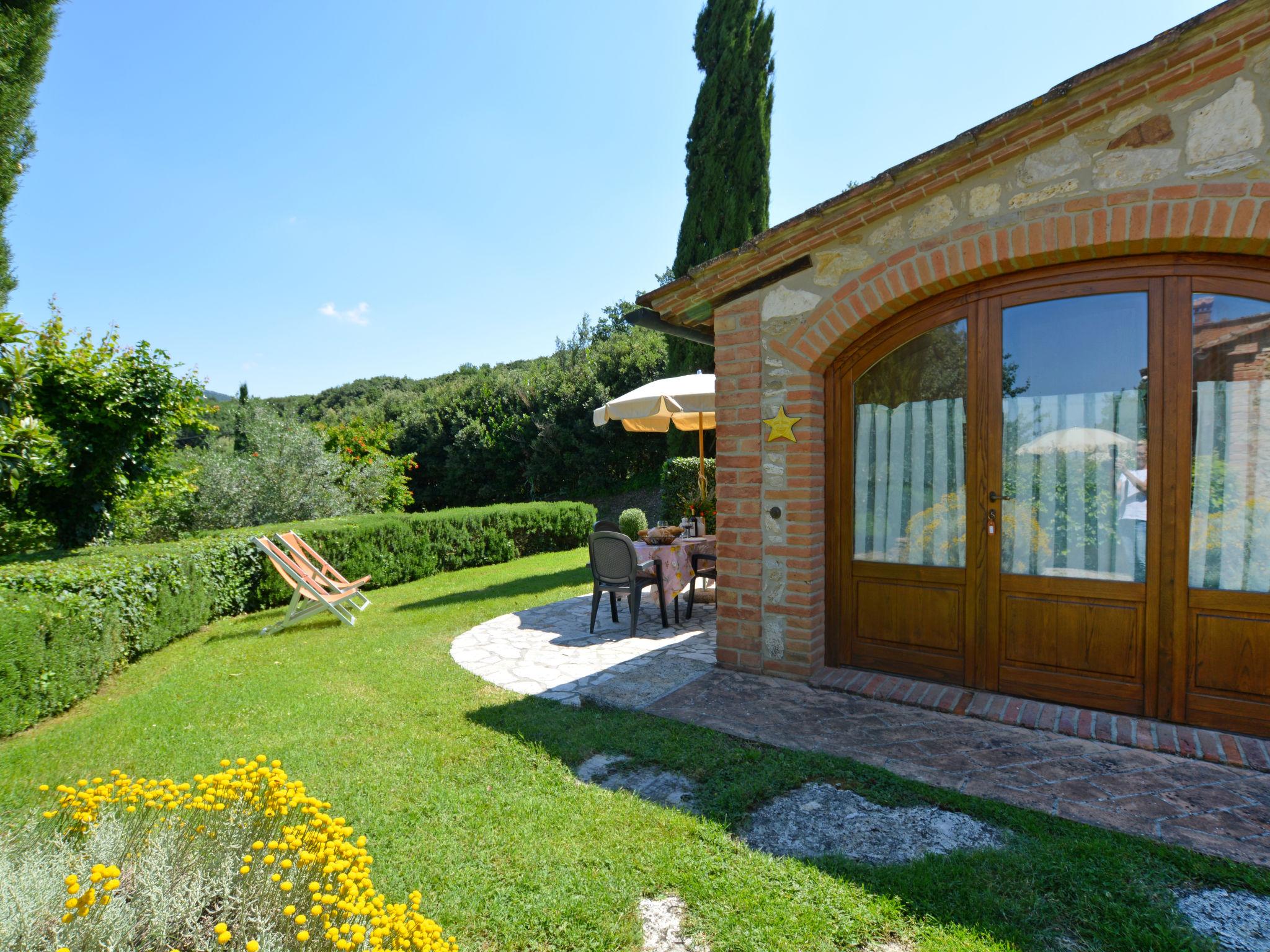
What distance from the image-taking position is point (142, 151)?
792cm

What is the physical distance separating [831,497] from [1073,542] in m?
1.50

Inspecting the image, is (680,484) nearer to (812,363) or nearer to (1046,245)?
(812,363)

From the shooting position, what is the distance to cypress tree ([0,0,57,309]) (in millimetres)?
8680

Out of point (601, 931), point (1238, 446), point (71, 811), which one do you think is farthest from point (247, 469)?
point (1238, 446)

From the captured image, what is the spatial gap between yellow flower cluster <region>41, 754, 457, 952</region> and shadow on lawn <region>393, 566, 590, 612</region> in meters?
5.84

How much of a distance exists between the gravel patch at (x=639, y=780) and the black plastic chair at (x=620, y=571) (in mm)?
2657

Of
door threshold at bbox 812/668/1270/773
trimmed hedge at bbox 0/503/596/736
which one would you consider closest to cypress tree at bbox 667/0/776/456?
Answer: trimmed hedge at bbox 0/503/596/736

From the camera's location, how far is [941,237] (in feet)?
12.9

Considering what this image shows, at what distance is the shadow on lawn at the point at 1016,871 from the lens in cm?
210

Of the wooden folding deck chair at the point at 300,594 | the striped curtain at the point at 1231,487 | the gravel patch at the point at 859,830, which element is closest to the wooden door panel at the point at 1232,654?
the striped curtain at the point at 1231,487

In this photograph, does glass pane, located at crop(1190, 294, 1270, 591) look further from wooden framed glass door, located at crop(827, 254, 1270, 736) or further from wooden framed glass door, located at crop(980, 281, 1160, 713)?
wooden framed glass door, located at crop(980, 281, 1160, 713)

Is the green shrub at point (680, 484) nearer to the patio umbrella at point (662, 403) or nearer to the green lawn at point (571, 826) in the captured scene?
the patio umbrella at point (662, 403)

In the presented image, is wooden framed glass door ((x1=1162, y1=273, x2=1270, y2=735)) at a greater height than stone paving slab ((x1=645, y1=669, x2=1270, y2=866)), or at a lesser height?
greater

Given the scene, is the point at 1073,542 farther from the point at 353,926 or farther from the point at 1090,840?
the point at 353,926
